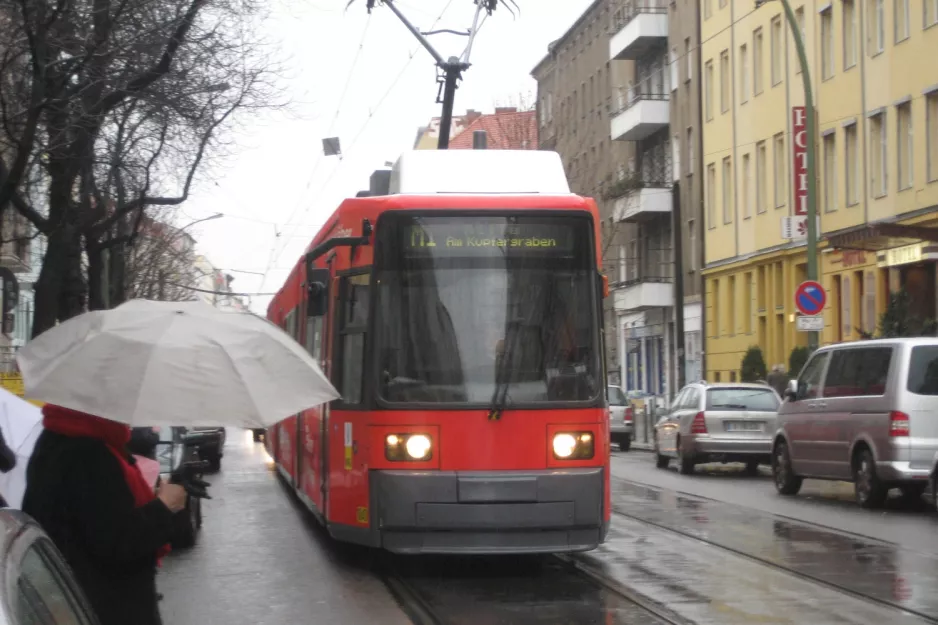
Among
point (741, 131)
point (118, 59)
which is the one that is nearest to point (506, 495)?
point (118, 59)

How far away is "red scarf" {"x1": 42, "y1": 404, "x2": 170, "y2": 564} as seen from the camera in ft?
18.9

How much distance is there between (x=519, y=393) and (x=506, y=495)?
79 centimetres

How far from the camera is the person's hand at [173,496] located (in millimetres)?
5789

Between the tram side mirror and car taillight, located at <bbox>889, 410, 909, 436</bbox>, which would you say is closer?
the tram side mirror

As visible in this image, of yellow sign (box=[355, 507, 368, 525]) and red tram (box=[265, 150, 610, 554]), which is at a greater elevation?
red tram (box=[265, 150, 610, 554])

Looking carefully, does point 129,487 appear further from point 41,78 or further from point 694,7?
point 694,7

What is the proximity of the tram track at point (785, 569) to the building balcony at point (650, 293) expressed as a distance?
136 ft

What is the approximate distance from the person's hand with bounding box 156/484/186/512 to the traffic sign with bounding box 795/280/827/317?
22865 millimetres

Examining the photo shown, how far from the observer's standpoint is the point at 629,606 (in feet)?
35.4

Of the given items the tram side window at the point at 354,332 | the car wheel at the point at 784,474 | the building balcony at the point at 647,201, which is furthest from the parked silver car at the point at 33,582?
the building balcony at the point at 647,201

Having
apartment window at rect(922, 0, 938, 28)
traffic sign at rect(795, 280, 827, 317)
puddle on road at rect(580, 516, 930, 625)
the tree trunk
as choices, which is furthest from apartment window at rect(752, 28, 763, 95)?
puddle on road at rect(580, 516, 930, 625)

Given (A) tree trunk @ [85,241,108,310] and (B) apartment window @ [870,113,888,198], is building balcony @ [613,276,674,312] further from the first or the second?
(A) tree trunk @ [85,241,108,310]

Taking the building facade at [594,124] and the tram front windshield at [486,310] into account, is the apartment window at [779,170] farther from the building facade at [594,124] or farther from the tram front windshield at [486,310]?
the tram front windshield at [486,310]

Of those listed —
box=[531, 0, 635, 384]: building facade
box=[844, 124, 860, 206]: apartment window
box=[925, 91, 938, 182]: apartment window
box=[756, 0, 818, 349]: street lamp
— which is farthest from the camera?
box=[531, 0, 635, 384]: building facade
